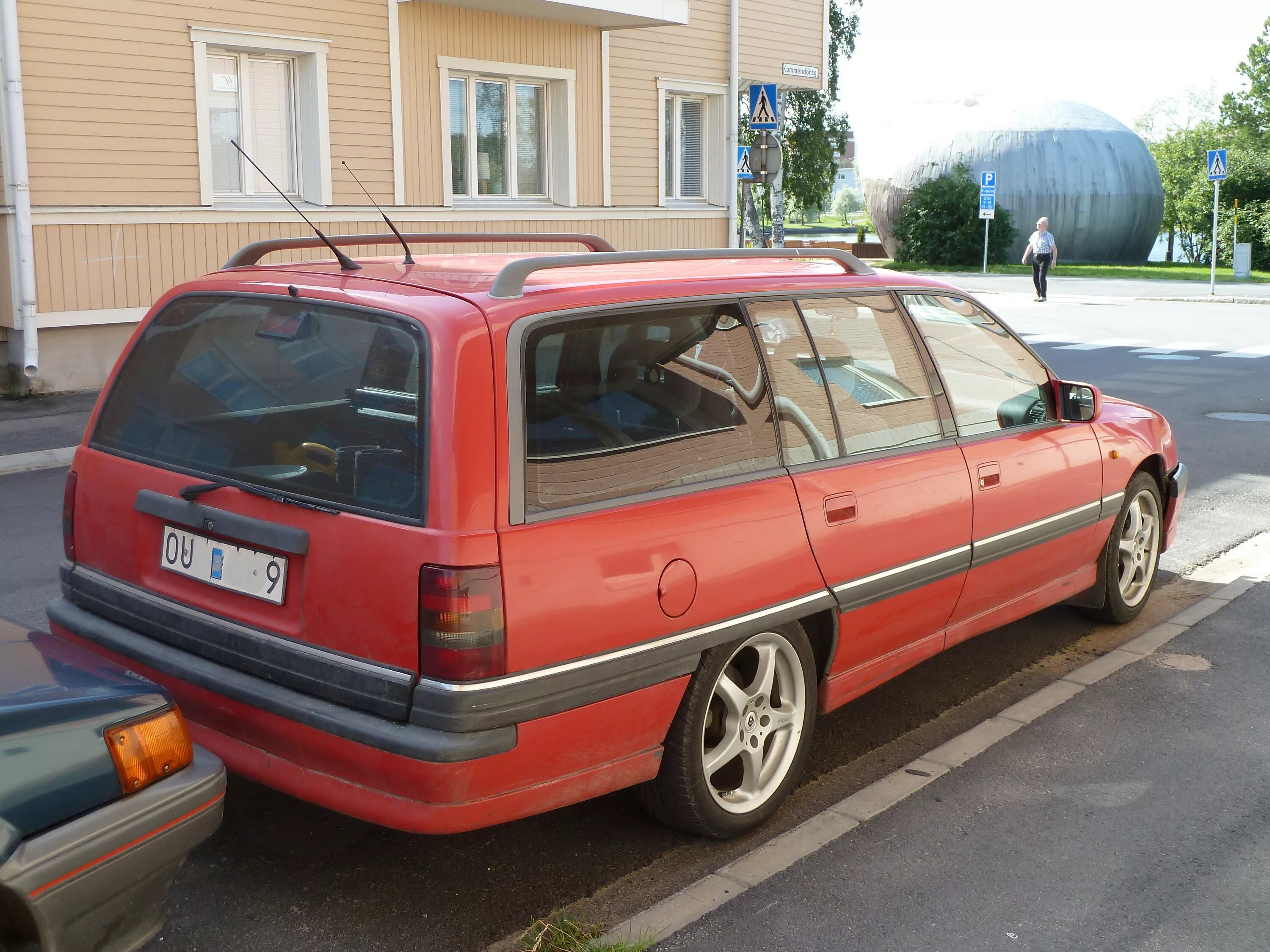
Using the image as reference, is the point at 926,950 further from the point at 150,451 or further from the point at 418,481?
the point at 150,451

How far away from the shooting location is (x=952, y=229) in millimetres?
49062

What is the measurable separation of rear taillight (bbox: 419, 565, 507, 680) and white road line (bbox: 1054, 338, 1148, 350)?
17427mm

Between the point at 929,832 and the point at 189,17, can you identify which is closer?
the point at 929,832

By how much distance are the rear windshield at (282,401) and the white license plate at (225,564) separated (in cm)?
18

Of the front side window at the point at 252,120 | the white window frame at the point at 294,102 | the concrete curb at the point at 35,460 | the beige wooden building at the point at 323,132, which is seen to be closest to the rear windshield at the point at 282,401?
the concrete curb at the point at 35,460

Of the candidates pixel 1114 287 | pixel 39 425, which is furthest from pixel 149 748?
pixel 1114 287

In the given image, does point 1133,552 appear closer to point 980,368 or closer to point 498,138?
point 980,368

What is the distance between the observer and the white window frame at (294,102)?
13.2m

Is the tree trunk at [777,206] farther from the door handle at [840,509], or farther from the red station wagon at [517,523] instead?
the door handle at [840,509]

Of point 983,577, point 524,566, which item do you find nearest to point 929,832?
point 983,577

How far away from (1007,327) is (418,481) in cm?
292

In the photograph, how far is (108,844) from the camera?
2.42 m

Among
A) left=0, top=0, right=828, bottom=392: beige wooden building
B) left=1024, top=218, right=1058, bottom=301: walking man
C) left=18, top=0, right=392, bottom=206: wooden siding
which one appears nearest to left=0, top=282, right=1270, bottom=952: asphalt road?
left=0, top=0, right=828, bottom=392: beige wooden building

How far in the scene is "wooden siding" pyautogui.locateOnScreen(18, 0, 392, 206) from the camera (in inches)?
474
